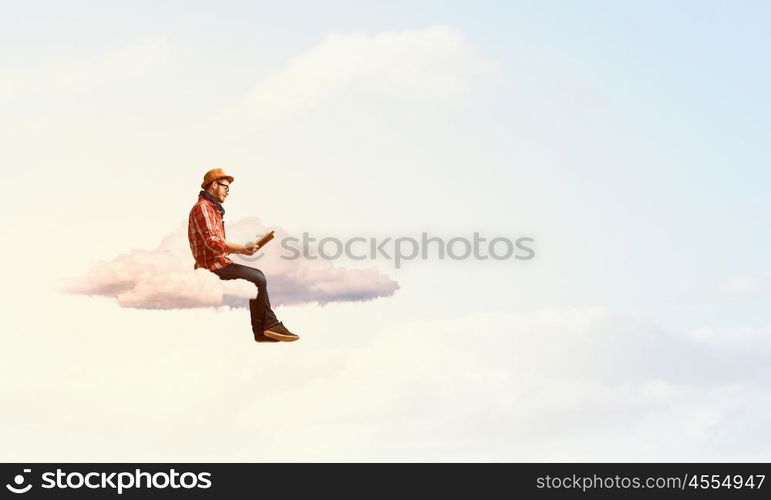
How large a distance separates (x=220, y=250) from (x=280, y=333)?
168 centimetres

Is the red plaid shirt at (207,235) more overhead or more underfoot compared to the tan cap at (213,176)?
more underfoot

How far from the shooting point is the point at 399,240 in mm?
19453

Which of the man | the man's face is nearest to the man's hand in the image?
the man

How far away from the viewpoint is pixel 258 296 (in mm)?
18625

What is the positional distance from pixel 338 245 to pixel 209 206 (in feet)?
7.37

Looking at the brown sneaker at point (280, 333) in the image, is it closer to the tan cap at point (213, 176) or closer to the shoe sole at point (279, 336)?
the shoe sole at point (279, 336)

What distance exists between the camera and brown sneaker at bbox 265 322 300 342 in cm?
1862

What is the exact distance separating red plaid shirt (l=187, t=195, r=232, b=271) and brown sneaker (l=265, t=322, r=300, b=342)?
130 centimetres

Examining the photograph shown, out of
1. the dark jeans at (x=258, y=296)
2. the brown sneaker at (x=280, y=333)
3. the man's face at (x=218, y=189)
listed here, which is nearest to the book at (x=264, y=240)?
the dark jeans at (x=258, y=296)

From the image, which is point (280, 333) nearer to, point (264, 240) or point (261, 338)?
point (261, 338)

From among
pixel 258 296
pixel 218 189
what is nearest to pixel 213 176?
pixel 218 189

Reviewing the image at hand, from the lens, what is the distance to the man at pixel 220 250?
59.9 feet

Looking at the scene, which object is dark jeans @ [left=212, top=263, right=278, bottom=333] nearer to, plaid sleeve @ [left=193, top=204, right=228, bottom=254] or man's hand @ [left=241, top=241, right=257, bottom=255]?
man's hand @ [left=241, top=241, right=257, bottom=255]
